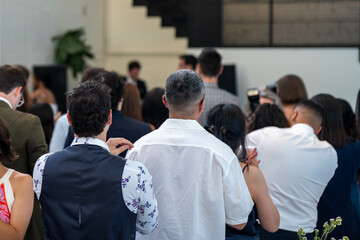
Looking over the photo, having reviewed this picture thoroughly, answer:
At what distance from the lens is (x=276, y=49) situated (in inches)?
265

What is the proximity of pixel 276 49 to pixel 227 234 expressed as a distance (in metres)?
4.61

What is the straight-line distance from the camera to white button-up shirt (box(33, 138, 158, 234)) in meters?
A: 2.04

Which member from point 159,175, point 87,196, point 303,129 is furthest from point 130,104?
point 87,196

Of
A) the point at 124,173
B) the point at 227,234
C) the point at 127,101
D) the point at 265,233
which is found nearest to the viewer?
the point at 124,173

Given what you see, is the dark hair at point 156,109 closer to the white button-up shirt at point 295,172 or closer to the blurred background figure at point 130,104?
the blurred background figure at point 130,104

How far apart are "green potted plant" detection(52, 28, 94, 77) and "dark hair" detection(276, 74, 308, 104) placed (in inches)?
254

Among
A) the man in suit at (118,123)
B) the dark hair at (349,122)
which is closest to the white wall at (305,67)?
the dark hair at (349,122)

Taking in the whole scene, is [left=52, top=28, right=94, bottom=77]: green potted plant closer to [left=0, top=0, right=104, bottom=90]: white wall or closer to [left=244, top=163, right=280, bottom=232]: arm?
[left=0, top=0, right=104, bottom=90]: white wall

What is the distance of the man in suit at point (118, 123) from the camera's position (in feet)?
10.2

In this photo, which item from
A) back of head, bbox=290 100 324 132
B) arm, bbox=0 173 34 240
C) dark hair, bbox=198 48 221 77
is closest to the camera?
arm, bbox=0 173 34 240

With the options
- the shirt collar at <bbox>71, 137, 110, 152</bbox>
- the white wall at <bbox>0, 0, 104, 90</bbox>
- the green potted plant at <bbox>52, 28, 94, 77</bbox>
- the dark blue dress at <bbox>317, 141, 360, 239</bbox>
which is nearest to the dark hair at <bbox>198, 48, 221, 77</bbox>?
the dark blue dress at <bbox>317, 141, 360, 239</bbox>

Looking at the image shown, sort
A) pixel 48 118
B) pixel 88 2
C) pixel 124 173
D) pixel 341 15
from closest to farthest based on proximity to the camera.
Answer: pixel 124 173, pixel 48 118, pixel 341 15, pixel 88 2

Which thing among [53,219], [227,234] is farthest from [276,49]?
[53,219]

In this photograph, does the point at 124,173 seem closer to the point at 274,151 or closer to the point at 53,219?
the point at 53,219
